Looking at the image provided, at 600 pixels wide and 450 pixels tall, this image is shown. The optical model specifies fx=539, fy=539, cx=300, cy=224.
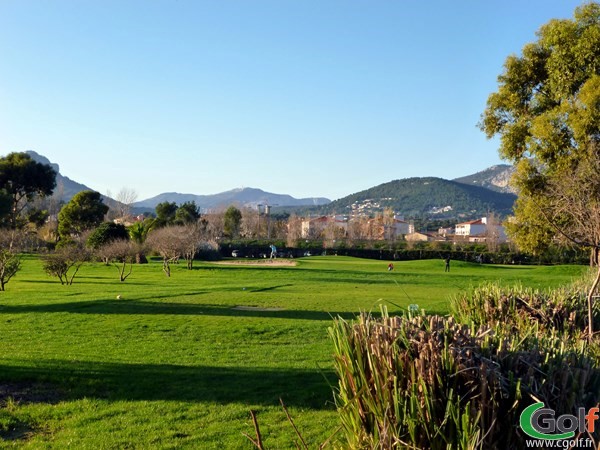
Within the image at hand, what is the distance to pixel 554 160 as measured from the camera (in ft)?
45.5

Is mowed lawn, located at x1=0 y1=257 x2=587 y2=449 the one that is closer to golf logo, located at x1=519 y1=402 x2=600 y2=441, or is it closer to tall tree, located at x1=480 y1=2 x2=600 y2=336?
golf logo, located at x1=519 y1=402 x2=600 y2=441

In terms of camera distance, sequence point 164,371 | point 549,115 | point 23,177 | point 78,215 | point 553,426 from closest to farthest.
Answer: point 553,426, point 164,371, point 549,115, point 23,177, point 78,215

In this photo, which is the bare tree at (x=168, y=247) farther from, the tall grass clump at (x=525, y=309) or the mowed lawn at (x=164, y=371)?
the tall grass clump at (x=525, y=309)

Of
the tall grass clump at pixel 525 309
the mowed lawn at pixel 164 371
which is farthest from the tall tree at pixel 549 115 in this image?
the mowed lawn at pixel 164 371

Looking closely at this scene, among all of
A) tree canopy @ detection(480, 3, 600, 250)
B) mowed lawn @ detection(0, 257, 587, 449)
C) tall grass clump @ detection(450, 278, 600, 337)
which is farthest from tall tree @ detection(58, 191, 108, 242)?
tall grass clump @ detection(450, 278, 600, 337)

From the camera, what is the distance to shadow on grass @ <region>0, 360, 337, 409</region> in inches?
325

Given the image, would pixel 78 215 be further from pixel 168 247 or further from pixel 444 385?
pixel 444 385

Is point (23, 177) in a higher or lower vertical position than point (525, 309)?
higher

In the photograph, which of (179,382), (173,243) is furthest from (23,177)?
(179,382)

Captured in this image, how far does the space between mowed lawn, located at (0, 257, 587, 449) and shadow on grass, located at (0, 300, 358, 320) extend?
1.4 inches

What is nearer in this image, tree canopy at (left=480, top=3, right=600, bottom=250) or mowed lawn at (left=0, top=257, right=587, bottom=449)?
mowed lawn at (left=0, top=257, right=587, bottom=449)

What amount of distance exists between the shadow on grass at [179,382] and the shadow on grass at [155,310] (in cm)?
717

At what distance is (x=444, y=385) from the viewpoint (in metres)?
3.51

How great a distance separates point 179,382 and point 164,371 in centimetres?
88
